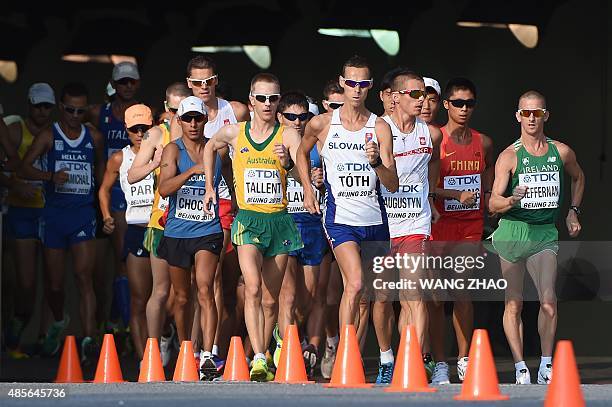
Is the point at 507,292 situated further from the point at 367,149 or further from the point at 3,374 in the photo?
the point at 3,374

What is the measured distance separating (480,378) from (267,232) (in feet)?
7.90

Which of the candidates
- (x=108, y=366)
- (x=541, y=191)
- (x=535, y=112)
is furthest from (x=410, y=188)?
(x=108, y=366)

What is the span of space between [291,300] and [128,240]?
1.40 meters

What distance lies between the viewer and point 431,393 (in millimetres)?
11070

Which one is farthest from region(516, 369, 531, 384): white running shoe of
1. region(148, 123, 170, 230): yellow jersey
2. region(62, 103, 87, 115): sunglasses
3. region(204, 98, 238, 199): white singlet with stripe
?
region(62, 103, 87, 115): sunglasses

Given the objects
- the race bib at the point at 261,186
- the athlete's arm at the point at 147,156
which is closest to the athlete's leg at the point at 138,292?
the athlete's arm at the point at 147,156

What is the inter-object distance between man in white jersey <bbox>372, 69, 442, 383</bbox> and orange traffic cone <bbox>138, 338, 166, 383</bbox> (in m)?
1.34

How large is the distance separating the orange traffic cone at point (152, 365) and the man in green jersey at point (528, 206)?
6.98 feet

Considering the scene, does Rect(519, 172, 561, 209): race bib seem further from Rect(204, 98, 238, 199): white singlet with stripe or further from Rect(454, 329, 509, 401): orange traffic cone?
Rect(454, 329, 509, 401): orange traffic cone

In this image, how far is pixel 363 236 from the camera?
1246 centimetres

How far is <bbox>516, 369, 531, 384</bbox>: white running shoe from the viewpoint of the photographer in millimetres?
12461

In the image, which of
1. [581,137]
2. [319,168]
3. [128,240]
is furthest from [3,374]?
[581,137]

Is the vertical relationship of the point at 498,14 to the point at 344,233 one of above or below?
above

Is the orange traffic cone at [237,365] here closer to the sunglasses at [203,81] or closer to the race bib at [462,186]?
the race bib at [462,186]
